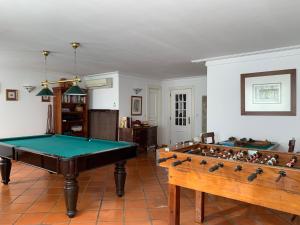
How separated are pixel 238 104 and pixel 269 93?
1.87 ft

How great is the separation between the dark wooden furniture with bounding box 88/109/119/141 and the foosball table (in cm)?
420

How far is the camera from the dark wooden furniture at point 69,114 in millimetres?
6184

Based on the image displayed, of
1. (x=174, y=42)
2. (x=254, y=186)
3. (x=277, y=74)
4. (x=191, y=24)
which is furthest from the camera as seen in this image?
(x=277, y=74)

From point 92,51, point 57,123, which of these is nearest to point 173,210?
point 92,51

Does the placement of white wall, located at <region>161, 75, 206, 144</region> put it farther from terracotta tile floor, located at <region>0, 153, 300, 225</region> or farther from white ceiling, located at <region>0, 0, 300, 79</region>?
terracotta tile floor, located at <region>0, 153, 300, 225</region>

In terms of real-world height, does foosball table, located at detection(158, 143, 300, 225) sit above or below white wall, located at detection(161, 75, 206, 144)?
below

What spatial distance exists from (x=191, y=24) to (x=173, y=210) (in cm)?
211

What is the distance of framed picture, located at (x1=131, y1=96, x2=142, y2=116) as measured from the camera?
7000 mm

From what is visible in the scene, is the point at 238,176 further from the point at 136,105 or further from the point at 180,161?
the point at 136,105

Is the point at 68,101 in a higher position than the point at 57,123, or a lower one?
higher

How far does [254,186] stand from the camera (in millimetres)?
1892

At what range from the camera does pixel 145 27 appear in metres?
2.92

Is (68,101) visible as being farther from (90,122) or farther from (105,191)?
(105,191)

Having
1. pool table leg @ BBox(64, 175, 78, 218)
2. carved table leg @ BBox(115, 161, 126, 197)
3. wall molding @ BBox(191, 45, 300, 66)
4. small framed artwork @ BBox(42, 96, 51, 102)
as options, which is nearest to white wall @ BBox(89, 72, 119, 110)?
small framed artwork @ BBox(42, 96, 51, 102)
